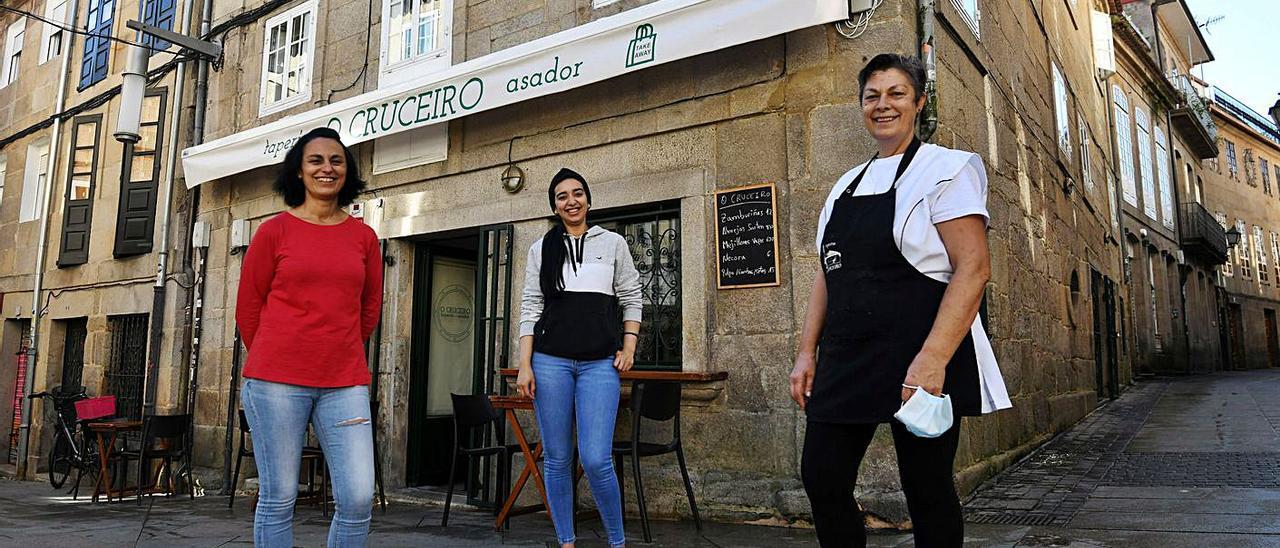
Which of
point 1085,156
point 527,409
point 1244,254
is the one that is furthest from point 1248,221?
point 527,409

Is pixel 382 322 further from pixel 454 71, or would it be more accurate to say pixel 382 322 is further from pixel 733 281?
pixel 733 281

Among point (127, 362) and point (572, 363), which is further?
point (127, 362)

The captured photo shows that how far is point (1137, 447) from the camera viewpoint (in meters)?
7.26

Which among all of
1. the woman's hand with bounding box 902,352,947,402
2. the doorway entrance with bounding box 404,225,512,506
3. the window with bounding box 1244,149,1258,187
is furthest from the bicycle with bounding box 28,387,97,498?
the window with bounding box 1244,149,1258,187

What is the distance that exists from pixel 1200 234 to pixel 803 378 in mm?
25239

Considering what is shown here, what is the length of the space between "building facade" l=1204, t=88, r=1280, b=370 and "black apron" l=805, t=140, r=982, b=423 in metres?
29.0

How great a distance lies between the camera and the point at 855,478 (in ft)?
7.04

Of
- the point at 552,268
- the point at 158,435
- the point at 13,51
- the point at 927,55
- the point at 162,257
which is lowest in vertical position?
the point at 158,435

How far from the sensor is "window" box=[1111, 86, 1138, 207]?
59.2 ft

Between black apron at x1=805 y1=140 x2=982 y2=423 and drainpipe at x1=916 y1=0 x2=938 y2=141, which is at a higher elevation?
drainpipe at x1=916 y1=0 x2=938 y2=141

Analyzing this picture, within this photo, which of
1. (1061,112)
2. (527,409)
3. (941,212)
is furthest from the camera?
(1061,112)

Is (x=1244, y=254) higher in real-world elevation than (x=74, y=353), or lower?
higher

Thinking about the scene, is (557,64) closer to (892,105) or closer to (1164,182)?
(892,105)

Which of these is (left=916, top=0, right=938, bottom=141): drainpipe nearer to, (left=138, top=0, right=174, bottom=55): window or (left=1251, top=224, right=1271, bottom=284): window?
(left=138, top=0, right=174, bottom=55): window
